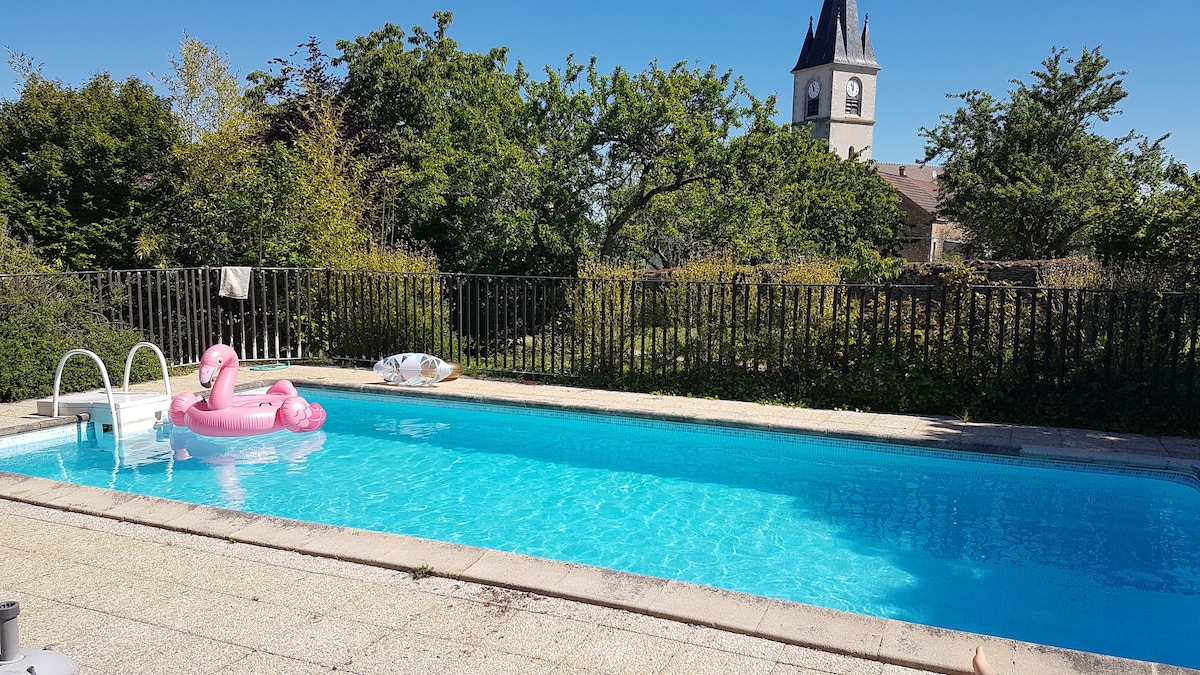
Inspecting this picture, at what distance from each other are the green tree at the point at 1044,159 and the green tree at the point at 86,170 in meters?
21.5

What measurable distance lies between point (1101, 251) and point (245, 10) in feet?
46.8

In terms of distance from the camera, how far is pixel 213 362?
7.74m

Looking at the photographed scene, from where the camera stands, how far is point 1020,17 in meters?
21.9

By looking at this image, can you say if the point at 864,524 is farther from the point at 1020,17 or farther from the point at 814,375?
the point at 1020,17

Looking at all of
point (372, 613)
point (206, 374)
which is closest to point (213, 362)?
point (206, 374)

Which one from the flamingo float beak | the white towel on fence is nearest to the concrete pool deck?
the flamingo float beak

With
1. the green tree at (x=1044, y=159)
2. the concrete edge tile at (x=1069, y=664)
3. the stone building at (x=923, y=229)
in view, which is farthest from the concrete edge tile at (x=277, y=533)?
the stone building at (x=923, y=229)

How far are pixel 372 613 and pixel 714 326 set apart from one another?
6672 mm

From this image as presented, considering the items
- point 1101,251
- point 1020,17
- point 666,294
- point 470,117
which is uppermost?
point 1020,17

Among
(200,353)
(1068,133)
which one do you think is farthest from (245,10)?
(1068,133)

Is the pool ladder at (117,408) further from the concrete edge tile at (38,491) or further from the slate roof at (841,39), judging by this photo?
the slate roof at (841,39)

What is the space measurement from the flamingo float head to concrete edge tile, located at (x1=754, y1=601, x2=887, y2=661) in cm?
616

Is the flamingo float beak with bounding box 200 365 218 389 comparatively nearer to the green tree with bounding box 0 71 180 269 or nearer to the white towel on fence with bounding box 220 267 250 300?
the white towel on fence with bounding box 220 267 250 300

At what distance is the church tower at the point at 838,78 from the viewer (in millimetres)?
59750
